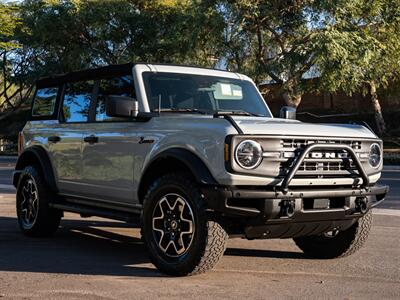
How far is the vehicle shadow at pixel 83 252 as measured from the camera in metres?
6.13

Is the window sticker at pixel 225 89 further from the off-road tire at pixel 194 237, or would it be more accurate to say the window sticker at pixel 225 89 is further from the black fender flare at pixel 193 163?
Answer: the off-road tire at pixel 194 237

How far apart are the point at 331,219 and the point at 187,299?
1.61 m

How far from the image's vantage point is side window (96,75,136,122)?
268 inches

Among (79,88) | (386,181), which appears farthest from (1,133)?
(79,88)

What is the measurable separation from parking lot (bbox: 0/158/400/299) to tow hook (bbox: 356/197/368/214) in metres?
0.63

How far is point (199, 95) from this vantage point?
22.7 ft

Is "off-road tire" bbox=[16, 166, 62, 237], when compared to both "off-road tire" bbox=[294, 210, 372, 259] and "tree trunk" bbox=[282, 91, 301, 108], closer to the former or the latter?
"off-road tire" bbox=[294, 210, 372, 259]

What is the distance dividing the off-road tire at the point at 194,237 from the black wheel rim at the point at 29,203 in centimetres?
260

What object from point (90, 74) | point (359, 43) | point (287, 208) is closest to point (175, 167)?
point (287, 208)

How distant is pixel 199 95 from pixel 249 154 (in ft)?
5.83

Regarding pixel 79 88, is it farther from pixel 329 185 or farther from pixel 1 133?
pixel 1 133

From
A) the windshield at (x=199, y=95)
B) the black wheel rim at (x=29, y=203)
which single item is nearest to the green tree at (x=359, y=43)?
the windshield at (x=199, y=95)

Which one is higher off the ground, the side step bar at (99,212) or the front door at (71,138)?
the front door at (71,138)

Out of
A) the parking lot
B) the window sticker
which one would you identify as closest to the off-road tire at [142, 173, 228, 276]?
the parking lot
